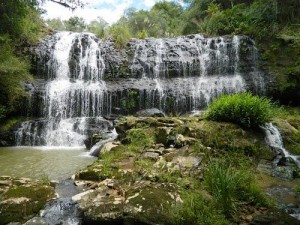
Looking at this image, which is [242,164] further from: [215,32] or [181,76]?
[215,32]

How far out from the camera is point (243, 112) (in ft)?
25.3

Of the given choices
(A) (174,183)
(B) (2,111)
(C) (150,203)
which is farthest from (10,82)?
(C) (150,203)

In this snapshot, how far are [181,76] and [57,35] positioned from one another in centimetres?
771

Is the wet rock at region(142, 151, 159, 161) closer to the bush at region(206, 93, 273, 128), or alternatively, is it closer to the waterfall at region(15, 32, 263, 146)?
the bush at region(206, 93, 273, 128)

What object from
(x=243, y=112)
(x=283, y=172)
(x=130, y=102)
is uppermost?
(x=130, y=102)

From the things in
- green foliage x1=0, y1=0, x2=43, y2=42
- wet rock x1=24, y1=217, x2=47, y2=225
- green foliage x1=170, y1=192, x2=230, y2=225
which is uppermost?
green foliage x1=0, y1=0, x2=43, y2=42

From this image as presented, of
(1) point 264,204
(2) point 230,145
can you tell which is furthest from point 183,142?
(1) point 264,204

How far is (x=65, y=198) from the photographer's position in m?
4.66

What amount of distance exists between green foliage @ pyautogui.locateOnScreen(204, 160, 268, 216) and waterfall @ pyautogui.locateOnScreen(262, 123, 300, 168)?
9.48 ft

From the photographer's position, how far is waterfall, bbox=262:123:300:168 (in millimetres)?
7290

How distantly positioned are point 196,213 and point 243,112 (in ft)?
14.9

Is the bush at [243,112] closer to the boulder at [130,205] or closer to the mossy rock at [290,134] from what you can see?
the mossy rock at [290,134]

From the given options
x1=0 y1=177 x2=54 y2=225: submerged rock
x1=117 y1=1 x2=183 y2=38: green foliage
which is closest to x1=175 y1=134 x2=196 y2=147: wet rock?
x1=0 y1=177 x2=54 y2=225: submerged rock

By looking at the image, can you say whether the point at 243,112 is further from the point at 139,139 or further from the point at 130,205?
the point at 130,205
